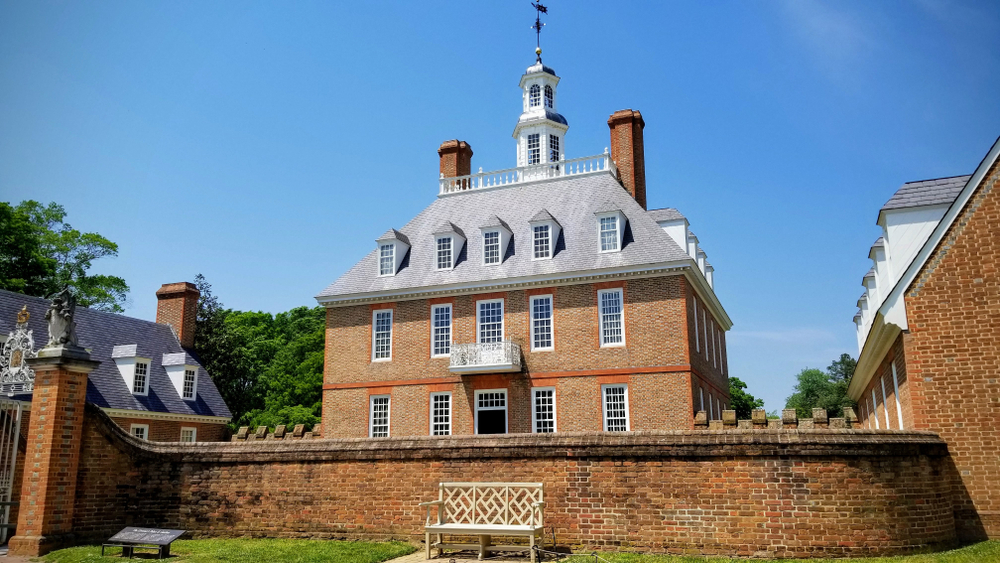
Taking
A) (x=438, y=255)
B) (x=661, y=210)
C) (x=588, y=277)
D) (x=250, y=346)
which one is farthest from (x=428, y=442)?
(x=250, y=346)

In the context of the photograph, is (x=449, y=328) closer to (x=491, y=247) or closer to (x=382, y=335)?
(x=382, y=335)

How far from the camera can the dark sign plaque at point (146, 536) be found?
36.5 feet

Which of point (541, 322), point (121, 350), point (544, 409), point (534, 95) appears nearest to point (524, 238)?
point (541, 322)

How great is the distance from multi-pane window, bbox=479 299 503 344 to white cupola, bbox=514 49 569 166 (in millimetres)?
9107

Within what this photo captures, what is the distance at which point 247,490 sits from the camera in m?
12.9

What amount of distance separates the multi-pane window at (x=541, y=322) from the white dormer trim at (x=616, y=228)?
249cm

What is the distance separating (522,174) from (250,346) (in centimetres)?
2995

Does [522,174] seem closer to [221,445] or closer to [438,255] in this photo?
[438,255]

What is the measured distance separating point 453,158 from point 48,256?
27501 millimetres

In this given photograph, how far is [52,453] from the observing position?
12.3 metres

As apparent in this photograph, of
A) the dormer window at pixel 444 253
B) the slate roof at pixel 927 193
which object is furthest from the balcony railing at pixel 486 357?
the slate roof at pixel 927 193

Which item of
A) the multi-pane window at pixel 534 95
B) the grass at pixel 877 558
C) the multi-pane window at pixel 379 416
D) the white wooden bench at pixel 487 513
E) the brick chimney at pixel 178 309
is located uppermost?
the multi-pane window at pixel 534 95

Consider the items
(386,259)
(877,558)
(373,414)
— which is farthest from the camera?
(386,259)

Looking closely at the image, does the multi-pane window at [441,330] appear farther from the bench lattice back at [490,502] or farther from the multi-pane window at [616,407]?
the bench lattice back at [490,502]
